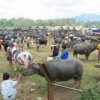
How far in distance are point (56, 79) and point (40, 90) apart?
1.28 meters

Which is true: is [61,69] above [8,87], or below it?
below

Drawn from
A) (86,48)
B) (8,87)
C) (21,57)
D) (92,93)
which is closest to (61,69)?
(8,87)

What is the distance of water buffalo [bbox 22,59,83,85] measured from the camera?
42.9ft

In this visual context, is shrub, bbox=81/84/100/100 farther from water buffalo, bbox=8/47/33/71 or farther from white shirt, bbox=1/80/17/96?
water buffalo, bbox=8/47/33/71

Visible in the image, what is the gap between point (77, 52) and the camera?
2536 cm

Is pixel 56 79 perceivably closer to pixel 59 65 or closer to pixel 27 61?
pixel 59 65

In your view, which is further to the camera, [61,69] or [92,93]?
[61,69]

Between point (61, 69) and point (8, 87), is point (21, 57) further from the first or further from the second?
Result: point (8, 87)

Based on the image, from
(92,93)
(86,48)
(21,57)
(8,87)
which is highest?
(92,93)

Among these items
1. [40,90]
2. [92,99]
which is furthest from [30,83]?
[92,99]

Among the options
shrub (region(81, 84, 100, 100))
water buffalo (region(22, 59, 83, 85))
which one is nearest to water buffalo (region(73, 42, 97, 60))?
water buffalo (region(22, 59, 83, 85))

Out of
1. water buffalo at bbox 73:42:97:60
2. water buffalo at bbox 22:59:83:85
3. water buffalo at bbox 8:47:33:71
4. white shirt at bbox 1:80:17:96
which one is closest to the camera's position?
white shirt at bbox 1:80:17:96

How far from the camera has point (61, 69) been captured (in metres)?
13.9

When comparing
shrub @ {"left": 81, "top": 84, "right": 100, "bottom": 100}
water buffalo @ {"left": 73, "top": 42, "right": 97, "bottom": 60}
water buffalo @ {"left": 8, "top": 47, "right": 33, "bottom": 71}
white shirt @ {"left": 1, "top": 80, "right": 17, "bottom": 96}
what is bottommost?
water buffalo @ {"left": 73, "top": 42, "right": 97, "bottom": 60}
